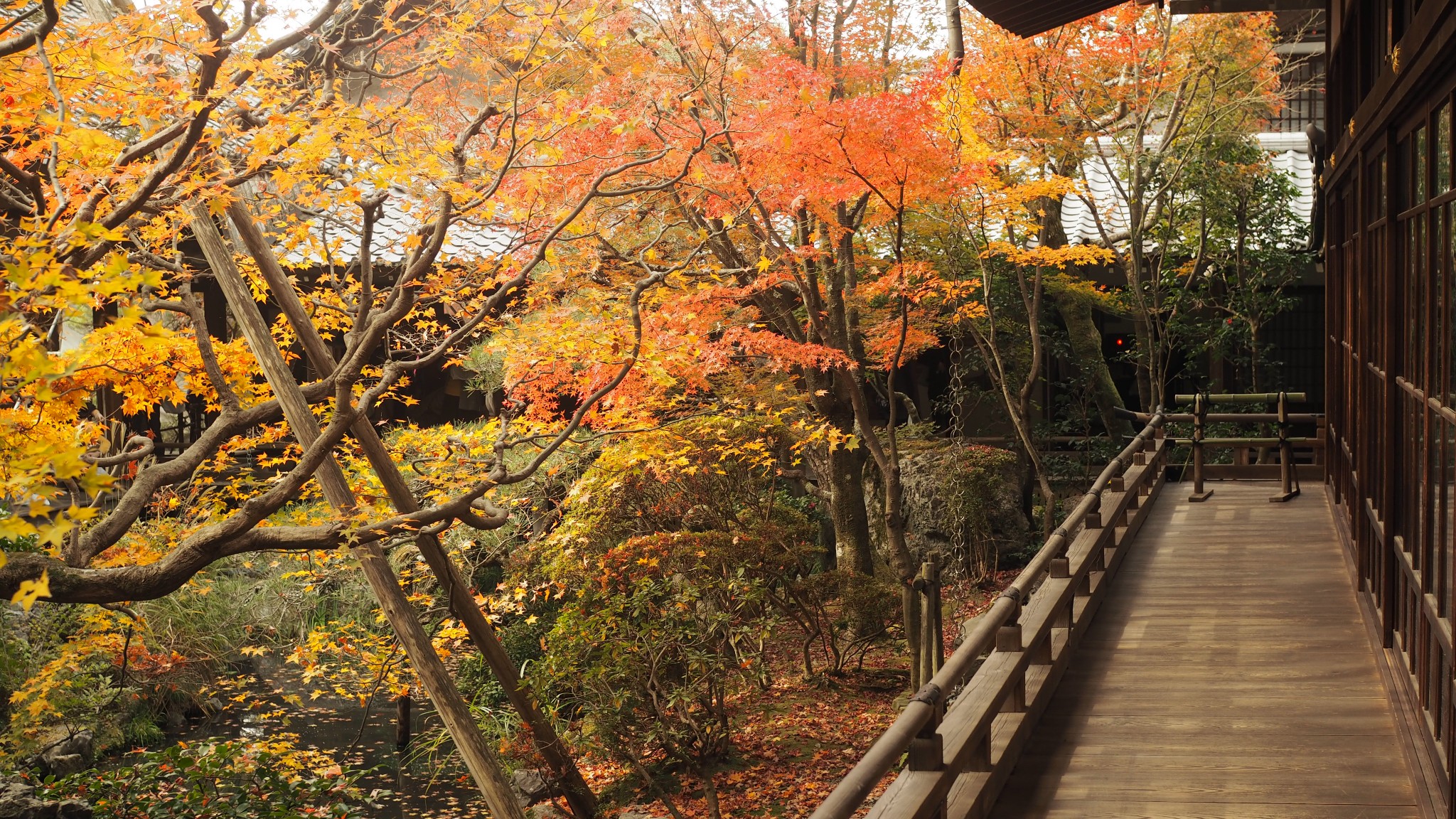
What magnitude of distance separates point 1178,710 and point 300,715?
32.4ft

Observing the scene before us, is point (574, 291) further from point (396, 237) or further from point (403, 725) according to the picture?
point (403, 725)

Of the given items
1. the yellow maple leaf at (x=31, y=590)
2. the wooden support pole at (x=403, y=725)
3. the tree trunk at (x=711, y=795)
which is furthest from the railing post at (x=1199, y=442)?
the yellow maple leaf at (x=31, y=590)

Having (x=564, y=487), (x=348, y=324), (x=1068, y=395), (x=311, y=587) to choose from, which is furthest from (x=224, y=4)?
(x=1068, y=395)

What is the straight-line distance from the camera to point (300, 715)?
12.5m

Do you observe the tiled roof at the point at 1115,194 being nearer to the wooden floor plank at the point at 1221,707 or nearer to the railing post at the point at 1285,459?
the railing post at the point at 1285,459

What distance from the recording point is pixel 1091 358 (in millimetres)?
15641

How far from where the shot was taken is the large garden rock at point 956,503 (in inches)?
564

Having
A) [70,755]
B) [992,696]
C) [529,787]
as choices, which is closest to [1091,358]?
[529,787]

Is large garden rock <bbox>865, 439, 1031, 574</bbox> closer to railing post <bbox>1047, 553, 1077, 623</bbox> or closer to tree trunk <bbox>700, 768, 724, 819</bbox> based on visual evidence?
tree trunk <bbox>700, 768, 724, 819</bbox>

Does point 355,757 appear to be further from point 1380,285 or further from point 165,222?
point 1380,285

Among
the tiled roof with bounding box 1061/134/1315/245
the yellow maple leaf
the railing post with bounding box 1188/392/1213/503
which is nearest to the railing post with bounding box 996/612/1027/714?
the yellow maple leaf

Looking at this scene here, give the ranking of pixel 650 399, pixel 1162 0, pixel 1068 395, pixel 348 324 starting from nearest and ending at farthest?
pixel 1162 0
pixel 650 399
pixel 348 324
pixel 1068 395

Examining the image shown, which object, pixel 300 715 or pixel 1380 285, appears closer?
pixel 1380 285

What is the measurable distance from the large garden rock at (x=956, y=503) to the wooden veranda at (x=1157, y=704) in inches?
212
